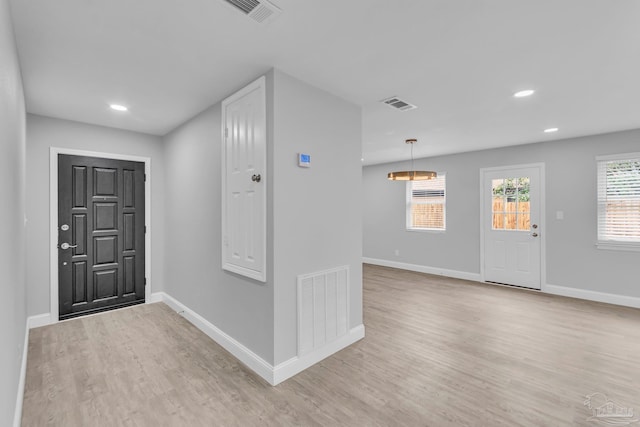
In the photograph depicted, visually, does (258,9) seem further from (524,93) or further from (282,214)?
(524,93)

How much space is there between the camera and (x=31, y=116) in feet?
11.6

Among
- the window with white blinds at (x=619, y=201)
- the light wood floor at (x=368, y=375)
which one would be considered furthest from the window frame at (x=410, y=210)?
the light wood floor at (x=368, y=375)

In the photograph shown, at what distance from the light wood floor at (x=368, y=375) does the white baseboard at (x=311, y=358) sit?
75 millimetres

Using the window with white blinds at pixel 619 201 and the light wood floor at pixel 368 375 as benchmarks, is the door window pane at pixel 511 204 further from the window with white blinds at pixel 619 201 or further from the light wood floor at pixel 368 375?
the light wood floor at pixel 368 375

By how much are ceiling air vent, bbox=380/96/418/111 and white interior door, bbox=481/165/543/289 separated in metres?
3.15

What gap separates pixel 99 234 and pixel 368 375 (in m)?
3.82

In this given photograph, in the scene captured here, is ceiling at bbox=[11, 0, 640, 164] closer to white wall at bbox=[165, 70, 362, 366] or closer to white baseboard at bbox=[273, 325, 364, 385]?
white wall at bbox=[165, 70, 362, 366]

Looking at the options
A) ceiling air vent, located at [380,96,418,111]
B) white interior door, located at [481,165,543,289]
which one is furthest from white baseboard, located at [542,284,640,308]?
ceiling air vent, located at [380,96,418,111]

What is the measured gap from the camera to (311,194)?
8.90 ft

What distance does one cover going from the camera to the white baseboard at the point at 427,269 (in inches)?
230

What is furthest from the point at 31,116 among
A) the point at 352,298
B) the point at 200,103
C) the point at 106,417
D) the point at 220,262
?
the point at 352,298

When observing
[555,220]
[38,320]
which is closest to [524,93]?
[555,220]

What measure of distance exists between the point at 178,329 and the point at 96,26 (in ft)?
9.79

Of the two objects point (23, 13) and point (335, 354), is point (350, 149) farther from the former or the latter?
point (23, 13)
